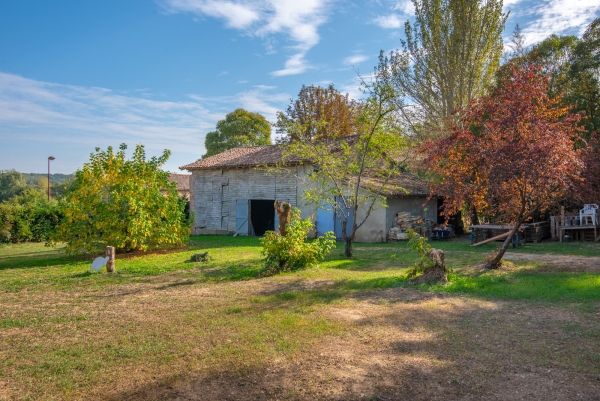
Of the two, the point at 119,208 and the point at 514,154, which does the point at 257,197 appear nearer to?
the point at 119,208

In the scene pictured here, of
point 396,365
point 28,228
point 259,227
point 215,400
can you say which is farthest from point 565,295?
point 28,228

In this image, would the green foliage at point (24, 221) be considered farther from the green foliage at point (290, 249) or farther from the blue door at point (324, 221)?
the green foliage at point (290, 249)

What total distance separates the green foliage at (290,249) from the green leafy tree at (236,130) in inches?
1116

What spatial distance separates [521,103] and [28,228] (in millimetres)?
22385

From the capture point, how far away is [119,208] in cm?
1434

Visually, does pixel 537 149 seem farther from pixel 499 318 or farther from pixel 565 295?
pixel 499 318

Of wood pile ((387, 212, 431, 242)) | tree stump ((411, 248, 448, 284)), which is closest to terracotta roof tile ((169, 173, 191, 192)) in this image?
Result: wood pile ((387, 212, 431, 242))

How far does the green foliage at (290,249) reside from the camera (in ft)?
34.7

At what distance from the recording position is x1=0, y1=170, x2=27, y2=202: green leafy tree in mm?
50772

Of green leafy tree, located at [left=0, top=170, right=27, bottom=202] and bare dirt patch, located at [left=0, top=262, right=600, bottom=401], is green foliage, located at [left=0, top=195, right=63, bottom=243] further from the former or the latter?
green leafy tree, located at [left=0, top=170, right=27, bottom=202]

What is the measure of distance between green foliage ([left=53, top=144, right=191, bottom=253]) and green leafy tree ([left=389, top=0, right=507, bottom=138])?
12.3m

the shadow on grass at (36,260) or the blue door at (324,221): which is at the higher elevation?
the blue door at (324,221)

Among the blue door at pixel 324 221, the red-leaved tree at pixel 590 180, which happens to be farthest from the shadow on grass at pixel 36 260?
the red-leaved tree at pixel 590 180

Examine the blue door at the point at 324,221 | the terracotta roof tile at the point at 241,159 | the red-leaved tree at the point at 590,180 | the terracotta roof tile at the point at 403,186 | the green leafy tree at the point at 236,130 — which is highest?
the green leafy tree at the point at 236,130
